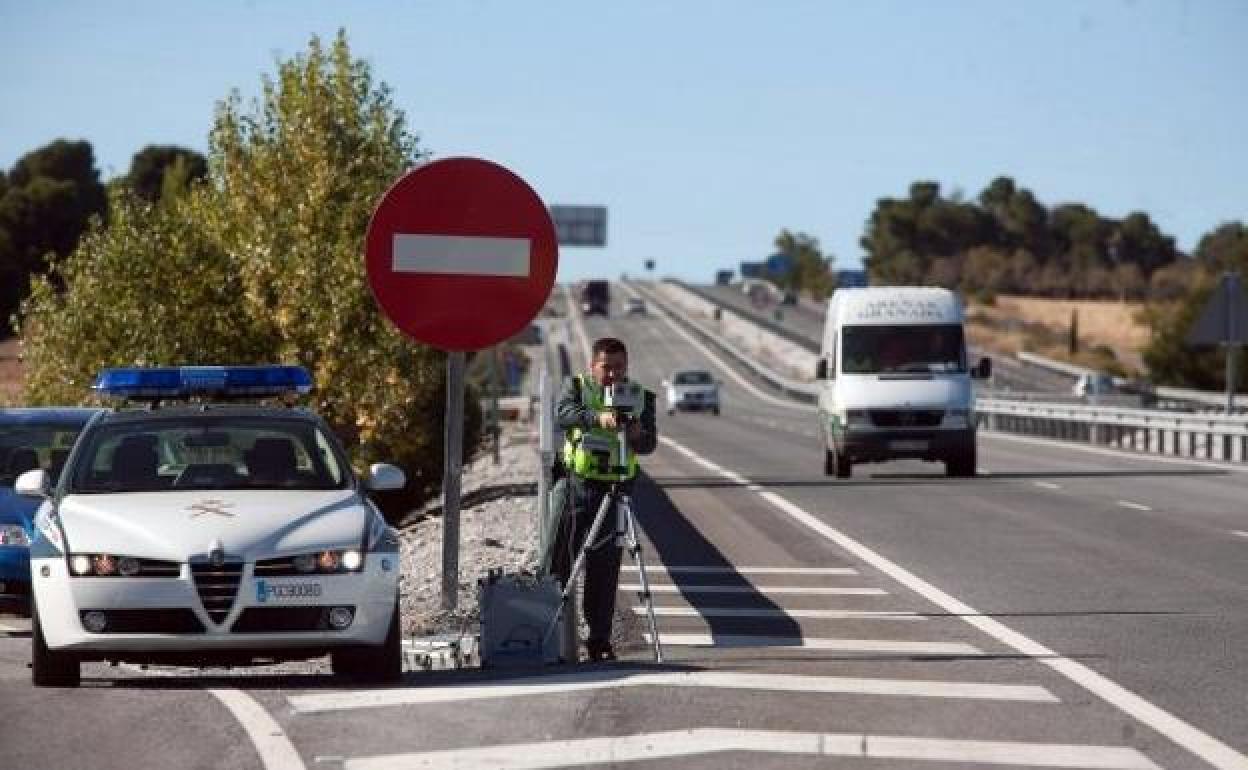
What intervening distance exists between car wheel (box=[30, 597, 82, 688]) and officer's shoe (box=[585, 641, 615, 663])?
2.51 m

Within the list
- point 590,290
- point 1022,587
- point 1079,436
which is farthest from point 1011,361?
point 1022,587

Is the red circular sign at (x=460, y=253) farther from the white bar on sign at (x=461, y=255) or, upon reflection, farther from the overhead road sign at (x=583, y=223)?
the overhead road sign at (x=583, y=223)

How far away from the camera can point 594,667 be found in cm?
1234

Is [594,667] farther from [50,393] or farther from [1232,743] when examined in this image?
[50,393]

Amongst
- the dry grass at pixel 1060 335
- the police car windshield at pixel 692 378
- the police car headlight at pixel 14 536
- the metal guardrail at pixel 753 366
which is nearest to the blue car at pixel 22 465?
the police car headlight at pixel 14 536

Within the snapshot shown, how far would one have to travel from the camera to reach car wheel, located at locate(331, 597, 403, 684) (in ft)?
38.4

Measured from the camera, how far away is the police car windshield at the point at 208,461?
12633 mm

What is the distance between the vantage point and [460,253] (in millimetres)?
12258

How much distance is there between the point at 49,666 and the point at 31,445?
737 centimetres

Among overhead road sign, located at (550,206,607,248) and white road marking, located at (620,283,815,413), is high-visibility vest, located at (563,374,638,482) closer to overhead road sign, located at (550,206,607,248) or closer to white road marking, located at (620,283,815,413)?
overhead road sign, located at (550,206,607,248)

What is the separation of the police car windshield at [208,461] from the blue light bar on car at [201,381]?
218 millimetres

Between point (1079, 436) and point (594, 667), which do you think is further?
point (1079, 436)

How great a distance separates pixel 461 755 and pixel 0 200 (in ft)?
407

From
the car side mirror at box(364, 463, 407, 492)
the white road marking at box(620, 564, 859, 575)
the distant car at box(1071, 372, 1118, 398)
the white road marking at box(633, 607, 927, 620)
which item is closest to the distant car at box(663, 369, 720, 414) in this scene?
the distant car at box(1071, 372, 1118, 398)
